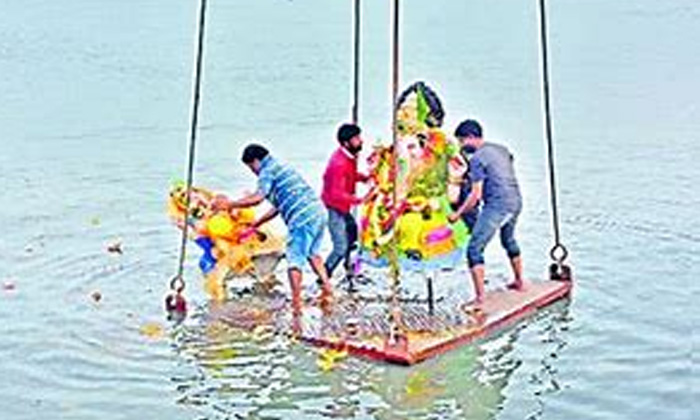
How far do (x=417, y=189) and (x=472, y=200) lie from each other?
390 mm

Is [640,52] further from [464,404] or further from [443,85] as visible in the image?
[464,404]

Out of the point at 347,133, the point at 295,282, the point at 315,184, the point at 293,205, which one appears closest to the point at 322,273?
the point at 295,282

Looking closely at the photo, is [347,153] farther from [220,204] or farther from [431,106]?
[220,204]

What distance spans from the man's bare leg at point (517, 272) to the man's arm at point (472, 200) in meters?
0.77

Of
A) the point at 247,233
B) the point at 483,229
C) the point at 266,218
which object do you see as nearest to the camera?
the point at 483,229

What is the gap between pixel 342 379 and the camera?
9.50 metres

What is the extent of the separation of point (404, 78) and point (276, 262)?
1081 centimetres

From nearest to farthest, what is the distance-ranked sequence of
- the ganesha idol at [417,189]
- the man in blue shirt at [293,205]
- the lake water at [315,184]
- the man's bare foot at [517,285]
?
the lake water at [315,184]
the ganesha idol at [417,189]
the man in blue shirt at [293,205]
the man's bare foot at [517,285]

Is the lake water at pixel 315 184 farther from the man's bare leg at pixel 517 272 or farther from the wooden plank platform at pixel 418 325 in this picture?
the man's bare leg at pixel 517 272

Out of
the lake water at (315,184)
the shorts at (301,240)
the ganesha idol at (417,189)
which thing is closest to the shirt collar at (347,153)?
the ganesha idol at (417,189)

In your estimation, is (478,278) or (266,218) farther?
(266,218)

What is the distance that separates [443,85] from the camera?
850 inches

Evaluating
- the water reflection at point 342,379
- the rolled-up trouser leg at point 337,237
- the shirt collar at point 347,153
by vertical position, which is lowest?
the water reflection at point 342,379

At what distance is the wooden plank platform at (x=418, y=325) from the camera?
32.1 ft
